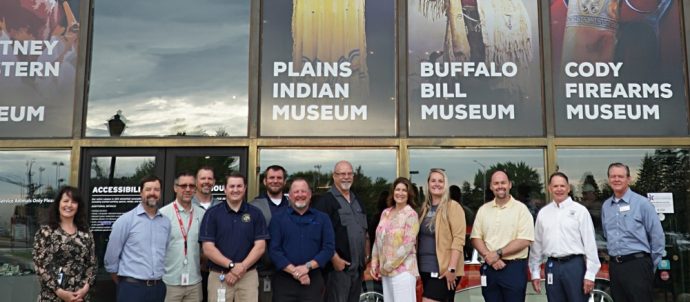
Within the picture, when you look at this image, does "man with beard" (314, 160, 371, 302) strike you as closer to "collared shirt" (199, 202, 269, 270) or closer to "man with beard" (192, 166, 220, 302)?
"collared shirt" (199, 202, 269, 270)

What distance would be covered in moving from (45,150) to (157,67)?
1.45 m

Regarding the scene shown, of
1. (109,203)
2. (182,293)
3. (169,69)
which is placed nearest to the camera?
(182,293)

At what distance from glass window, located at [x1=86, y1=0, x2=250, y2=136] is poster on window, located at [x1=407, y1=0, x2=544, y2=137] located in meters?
1.91

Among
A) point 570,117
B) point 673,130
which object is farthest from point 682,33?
point 570,117

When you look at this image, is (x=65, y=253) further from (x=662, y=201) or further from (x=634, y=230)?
(x=662, y=201)

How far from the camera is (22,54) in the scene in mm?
6863

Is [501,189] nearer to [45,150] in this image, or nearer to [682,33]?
[682,33]

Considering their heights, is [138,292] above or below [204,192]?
below

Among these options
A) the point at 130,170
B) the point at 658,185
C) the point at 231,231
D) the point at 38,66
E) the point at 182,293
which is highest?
the point at 38,66

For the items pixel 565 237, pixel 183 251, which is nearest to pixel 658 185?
pixel 565 237

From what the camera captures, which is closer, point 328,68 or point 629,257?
point 629,257

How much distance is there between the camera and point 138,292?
4.79 m

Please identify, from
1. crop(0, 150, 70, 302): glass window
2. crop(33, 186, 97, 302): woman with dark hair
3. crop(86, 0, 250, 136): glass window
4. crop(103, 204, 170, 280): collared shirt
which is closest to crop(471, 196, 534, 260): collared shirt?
crop(103, 204, 170, 280): collared shirt

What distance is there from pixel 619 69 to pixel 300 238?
4.08 m
